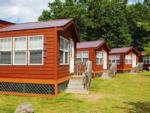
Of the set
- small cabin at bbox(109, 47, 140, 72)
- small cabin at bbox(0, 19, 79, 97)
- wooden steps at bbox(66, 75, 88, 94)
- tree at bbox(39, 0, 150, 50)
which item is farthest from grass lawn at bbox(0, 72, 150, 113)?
tree at bbox(39, 0, 150, 50)

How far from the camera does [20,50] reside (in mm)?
18156

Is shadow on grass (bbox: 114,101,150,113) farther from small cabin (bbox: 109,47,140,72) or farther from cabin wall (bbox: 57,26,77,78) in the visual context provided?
small cabin (bbox: 109,47,140,72)

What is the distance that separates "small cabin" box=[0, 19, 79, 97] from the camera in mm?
17156

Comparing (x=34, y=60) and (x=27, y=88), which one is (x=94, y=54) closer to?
(x=34, y=60)

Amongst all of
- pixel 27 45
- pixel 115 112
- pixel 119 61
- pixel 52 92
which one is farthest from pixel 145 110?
pixel 119 61

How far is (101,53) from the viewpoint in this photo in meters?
33.8

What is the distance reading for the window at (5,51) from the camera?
18547 mm

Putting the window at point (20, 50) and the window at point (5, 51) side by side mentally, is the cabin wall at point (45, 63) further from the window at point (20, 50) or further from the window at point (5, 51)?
the window at point (5, 51)

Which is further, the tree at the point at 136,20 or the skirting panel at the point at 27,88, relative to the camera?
the tree at the point at 136,20

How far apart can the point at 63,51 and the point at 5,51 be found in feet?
12.9

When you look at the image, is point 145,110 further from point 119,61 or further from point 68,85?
point 119,61

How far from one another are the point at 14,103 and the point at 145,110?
6971mm

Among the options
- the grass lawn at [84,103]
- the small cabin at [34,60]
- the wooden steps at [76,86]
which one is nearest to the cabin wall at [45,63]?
the small cabin at [34,60]

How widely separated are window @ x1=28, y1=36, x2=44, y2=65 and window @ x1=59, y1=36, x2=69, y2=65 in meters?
1.49
